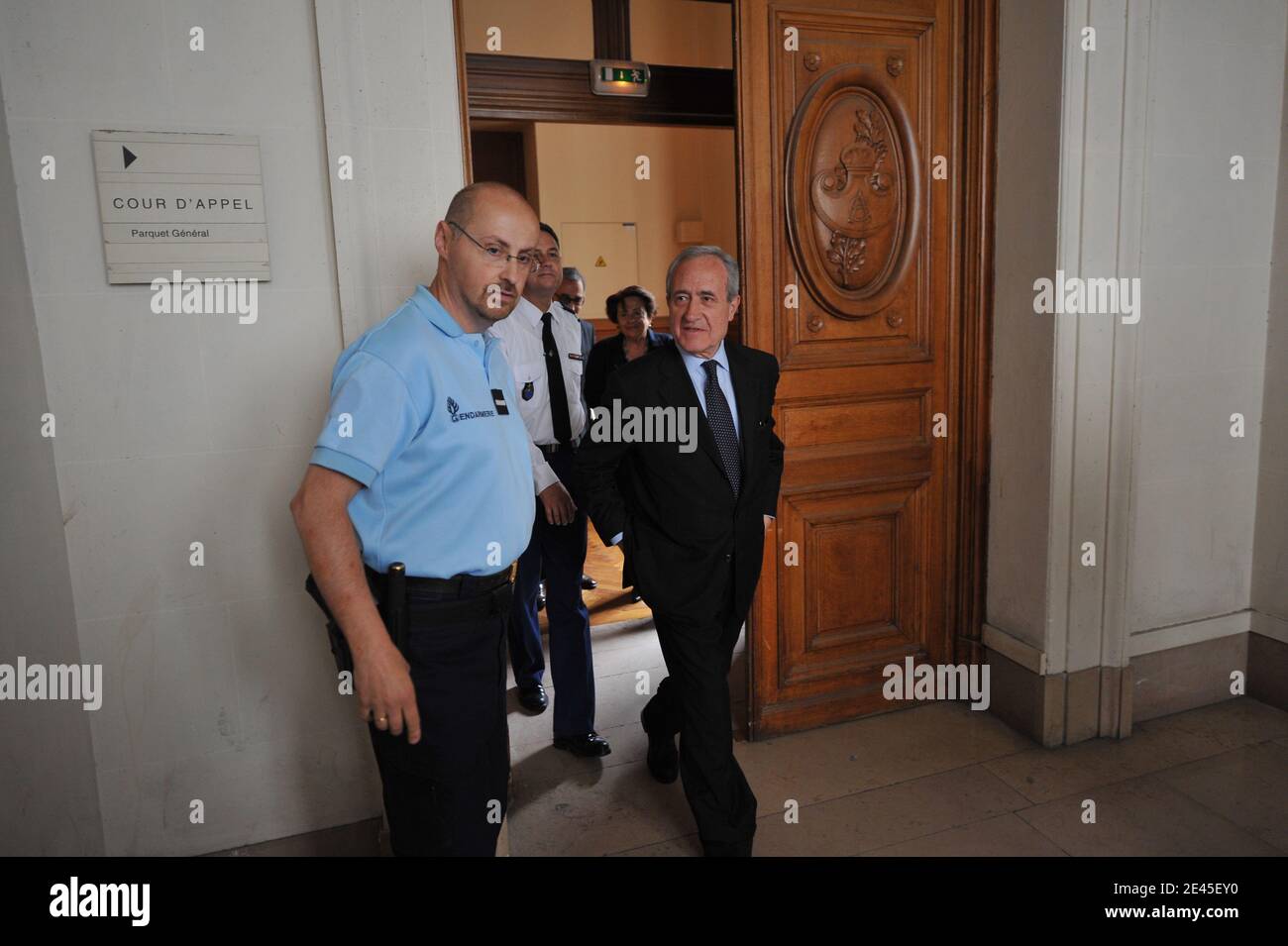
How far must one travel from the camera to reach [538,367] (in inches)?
118

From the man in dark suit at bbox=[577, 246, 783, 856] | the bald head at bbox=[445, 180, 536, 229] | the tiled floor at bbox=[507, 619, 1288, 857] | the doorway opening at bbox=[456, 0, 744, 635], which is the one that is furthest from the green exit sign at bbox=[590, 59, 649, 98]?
the doorway opening at bbox=[456, 0, 744, 635]

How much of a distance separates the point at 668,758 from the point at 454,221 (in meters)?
1.99

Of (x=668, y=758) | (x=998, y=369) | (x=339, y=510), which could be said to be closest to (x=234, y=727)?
(x=339, y=510)

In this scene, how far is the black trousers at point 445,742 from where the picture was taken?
1.62m

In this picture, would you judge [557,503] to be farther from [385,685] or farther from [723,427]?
[385,685]

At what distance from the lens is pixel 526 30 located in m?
5.82

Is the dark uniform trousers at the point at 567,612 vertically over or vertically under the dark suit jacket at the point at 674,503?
under

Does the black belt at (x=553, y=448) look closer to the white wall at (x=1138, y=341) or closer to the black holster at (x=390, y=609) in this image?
the black holster at (x=390, y=609)

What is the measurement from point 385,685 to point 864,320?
Answer: 2280 millimetres

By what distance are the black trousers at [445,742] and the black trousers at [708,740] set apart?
73 cm

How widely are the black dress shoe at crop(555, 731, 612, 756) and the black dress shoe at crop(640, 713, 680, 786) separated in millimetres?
240

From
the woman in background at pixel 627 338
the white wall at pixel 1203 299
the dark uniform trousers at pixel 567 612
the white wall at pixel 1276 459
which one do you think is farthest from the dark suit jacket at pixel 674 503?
the white wall at pixel 1276 459

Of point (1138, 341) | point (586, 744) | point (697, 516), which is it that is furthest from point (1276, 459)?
point (586, 744)

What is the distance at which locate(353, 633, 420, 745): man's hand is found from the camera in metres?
1.44
